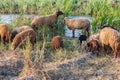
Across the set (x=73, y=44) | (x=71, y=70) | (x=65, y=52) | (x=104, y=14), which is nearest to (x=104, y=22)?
(x=104, y=14)

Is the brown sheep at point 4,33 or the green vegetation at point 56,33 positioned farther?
the brown sheep at point 4,33

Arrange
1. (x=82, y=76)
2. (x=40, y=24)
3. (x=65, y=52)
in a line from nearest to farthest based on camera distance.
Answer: (x=82, y=76) → (x=65, y=52) → (x=40, y=24)

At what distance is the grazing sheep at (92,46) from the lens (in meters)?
9.21

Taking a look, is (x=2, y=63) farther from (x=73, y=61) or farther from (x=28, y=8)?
(x=28, y=8)

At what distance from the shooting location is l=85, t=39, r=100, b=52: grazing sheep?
30.2ft

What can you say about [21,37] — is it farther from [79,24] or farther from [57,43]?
[79,24]

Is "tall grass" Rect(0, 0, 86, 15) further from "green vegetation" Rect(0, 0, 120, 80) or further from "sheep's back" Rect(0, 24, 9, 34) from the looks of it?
"sheep's back" Rect(0, 24, 9, 34)

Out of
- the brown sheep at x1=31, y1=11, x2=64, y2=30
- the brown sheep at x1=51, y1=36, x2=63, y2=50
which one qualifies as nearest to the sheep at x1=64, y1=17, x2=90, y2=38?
the brown sheep at x1=31, y1=11, x2=64, y2=30

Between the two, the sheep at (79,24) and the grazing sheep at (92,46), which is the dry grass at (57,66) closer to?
the grazing sheep at (92,46)

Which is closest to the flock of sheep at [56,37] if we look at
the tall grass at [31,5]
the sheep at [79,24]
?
the sheep at [79,24]

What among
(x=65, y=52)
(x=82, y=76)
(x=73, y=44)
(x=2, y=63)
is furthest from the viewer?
(x=73, y=44)

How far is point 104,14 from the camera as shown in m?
11.3

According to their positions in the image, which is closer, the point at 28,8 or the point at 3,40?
the point at 3,40

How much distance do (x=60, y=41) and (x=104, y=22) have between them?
7.74ft
